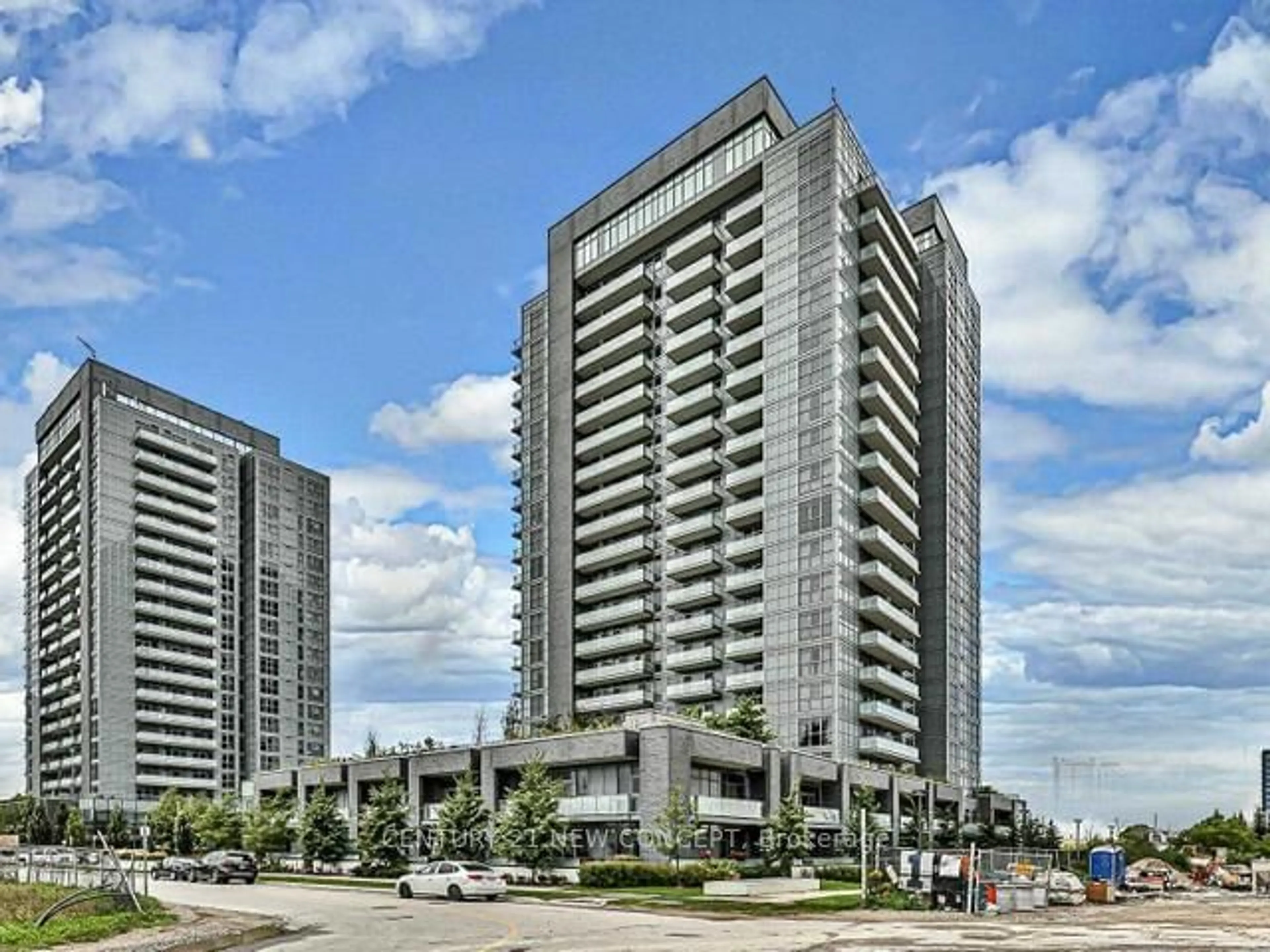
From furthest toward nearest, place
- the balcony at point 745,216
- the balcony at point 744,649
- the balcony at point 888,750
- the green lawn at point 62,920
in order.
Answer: the balcony at point 745,216
the balcony at point 744,649
the balcony at point 888,750
the green lawn at point 62,920

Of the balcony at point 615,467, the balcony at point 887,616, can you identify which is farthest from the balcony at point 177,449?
the balcony at point 887,616

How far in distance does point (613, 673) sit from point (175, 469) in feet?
259

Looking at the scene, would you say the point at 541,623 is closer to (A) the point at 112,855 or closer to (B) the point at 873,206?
(B) the point at 873,206

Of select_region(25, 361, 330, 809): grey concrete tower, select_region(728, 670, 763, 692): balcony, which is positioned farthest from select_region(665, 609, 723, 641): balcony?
select_region(25, 361, 330, 809): grey concrete tower

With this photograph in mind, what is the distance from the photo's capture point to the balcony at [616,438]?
119500 mm

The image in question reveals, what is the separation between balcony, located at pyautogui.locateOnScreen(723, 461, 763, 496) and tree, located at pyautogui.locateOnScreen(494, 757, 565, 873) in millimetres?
44951

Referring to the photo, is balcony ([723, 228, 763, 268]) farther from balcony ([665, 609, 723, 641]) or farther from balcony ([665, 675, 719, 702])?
balcony ([665, 675, 719, 702])

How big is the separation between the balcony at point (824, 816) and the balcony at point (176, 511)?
10693 cm

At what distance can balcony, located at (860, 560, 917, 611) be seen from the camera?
4038 inches

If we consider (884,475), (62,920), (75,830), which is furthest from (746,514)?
(75,830)

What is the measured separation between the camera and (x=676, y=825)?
6000 centimetres

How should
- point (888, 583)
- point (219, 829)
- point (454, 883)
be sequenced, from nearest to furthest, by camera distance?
point (454, 883) → point (219, 829) → point (888, 583)

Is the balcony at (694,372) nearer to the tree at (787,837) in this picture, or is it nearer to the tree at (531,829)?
the tree at (787,837)

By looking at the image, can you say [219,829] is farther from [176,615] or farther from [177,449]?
[177,449]
